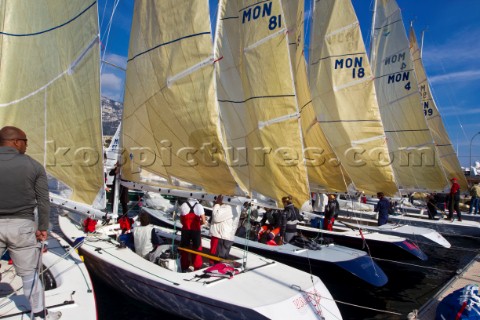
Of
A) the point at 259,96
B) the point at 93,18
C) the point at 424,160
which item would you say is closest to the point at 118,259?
the point at 93,18

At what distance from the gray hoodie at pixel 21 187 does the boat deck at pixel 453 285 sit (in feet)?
17.6

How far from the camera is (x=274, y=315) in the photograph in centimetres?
434

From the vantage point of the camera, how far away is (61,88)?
5.65 metres

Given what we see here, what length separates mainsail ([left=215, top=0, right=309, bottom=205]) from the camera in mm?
8305

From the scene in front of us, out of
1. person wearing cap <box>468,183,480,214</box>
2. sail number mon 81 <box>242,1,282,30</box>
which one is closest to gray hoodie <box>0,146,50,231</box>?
sail number mon 81 <box>242,1,282,30</box>

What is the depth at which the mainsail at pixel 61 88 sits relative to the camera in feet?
18.3

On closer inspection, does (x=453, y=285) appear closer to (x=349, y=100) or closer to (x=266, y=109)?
(x=266, y=109)

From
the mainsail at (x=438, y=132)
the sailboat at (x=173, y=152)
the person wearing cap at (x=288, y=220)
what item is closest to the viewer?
the sailboat at (x=173, y=152)

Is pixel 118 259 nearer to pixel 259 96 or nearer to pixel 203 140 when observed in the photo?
pixel 203 140

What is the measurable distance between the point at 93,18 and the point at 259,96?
4.25 meters

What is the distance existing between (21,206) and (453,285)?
7.12 metres

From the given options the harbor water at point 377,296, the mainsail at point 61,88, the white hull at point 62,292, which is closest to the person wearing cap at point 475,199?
the harbor water at point 377,296

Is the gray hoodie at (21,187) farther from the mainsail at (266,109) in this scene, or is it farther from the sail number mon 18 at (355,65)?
the sail number mon 18 at (355,65)

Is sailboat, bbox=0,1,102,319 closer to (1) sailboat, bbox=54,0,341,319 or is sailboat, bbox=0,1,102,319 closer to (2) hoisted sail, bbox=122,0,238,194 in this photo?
(1) sailboat, bbox=54,0,341,319
